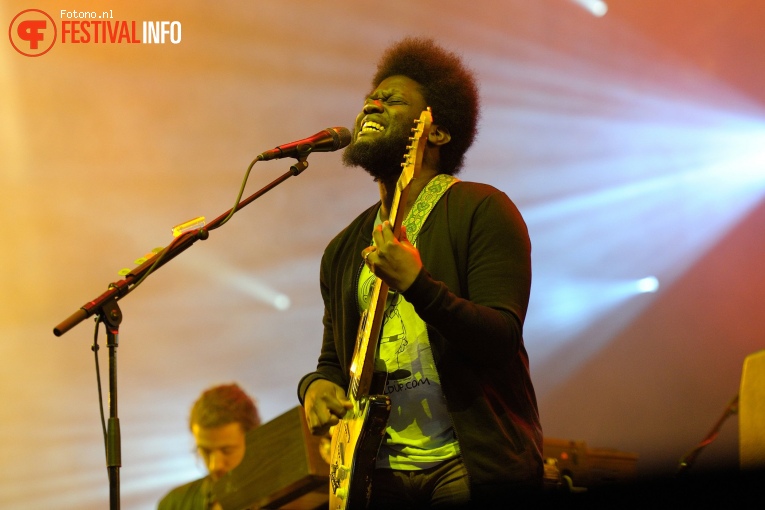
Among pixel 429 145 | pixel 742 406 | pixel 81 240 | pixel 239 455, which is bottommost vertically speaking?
pixel 742 406

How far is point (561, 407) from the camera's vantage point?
280 inches

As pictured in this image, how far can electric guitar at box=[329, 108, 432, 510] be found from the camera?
2.60m

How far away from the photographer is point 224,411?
181 inches

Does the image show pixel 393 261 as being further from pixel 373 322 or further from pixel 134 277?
pixel 134 277

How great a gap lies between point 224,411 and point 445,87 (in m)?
2.01

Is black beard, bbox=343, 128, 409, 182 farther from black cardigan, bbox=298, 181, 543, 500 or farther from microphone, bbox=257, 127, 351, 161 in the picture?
black cardigan, bbox=298, 181, 543, 500

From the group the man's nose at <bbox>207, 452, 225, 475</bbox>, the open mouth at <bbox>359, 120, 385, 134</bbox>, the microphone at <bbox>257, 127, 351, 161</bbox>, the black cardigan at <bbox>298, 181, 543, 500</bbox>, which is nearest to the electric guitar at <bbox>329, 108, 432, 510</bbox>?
the black cardigan at <bbox>298, 181, 543, 500</bbox>

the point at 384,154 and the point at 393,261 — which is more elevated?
the point at 384,154

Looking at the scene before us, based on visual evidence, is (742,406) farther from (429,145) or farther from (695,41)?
(695,41)

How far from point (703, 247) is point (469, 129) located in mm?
3982

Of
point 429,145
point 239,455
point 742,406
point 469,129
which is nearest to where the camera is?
point 742,406

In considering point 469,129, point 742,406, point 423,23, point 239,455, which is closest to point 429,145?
point 469,129

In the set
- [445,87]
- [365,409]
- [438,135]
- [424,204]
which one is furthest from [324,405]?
[445,87]

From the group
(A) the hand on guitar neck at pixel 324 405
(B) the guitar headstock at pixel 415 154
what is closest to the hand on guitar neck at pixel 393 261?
(B) the guitar headstock at pixel 415 154
